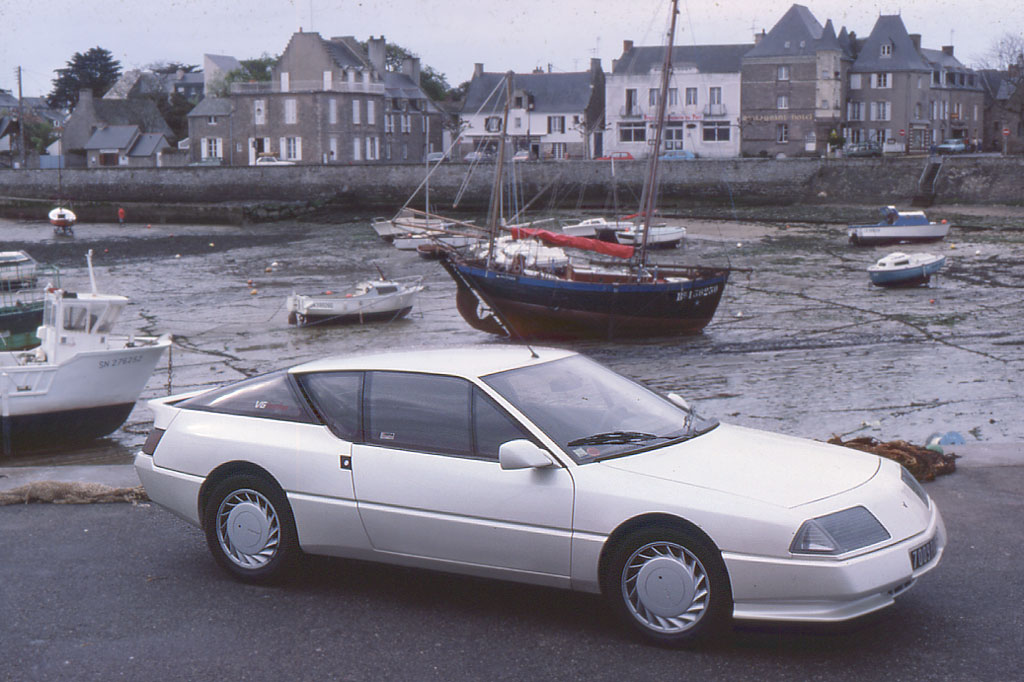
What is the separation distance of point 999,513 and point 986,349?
17.9 m

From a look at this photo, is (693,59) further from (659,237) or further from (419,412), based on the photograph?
(419,412)

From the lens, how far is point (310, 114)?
3337 inches

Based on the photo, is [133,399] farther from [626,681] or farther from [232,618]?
[626,681]

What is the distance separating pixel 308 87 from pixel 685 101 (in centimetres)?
2924

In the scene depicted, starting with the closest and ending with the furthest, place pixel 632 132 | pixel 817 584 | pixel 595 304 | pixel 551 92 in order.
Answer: pixel 817 584, pixel 595 304, pixel 632 132, pixel 551 92

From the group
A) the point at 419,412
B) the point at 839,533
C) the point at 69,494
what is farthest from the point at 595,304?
the point at 839,533

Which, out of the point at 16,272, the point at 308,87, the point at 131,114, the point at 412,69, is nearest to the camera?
the point at 16,272

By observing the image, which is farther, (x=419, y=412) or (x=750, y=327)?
(x=750, y=327)

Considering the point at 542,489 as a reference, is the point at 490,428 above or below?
above

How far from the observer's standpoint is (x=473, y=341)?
29656 millimetres

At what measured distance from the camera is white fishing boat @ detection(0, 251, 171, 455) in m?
15.7

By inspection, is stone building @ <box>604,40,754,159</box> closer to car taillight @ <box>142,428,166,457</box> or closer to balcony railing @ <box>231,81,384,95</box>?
balcony railing @ <box>231,81,384,95</box>

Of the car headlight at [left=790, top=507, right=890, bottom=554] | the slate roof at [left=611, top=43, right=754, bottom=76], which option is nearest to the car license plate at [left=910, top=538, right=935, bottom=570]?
the car headlight at [left=790, top=507, right=890, bottom=554]

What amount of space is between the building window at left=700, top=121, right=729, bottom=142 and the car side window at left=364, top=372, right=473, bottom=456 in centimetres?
8276
